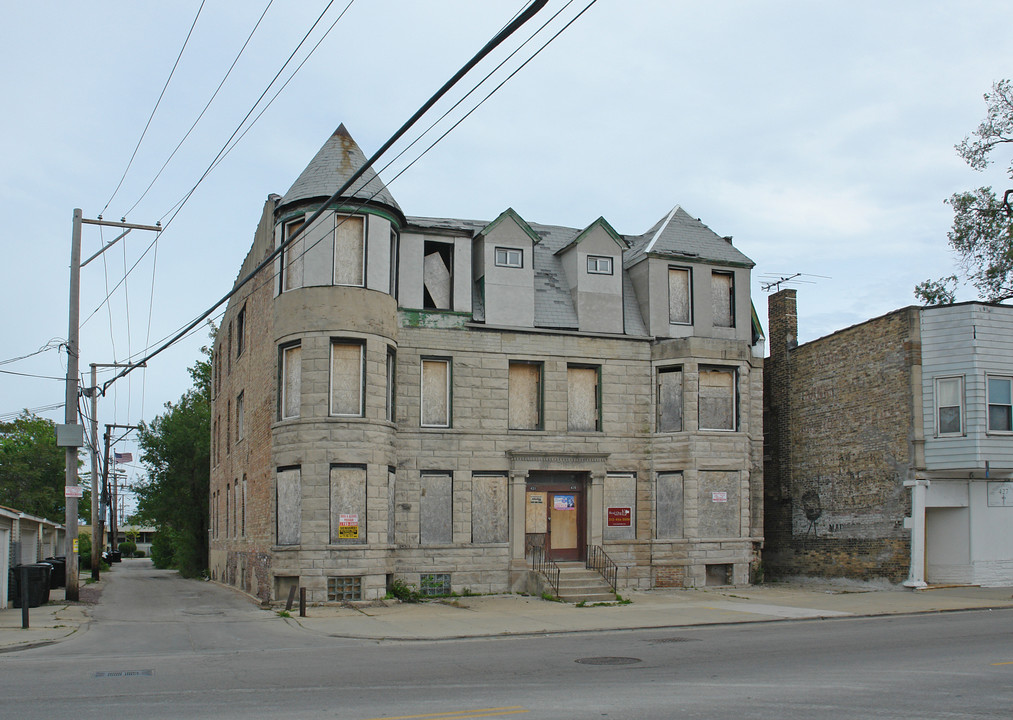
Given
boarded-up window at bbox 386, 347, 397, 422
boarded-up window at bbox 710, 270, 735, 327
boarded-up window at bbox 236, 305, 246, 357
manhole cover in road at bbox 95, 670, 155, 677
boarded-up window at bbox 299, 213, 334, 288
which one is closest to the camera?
manhole cover in road at bbox 95, 670, 155, 677

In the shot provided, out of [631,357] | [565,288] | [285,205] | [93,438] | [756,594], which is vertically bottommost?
[756,594]

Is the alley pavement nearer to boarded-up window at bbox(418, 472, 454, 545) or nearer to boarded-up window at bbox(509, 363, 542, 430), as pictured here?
boarded-up window at bbox(418, 472, 454, 545)

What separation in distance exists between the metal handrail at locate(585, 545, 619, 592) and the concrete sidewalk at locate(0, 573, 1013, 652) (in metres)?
0.55

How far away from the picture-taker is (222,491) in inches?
1318

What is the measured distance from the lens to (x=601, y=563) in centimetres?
2423

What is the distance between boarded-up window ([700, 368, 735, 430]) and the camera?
2530 cm

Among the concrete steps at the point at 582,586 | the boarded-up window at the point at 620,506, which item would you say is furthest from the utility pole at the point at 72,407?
the boarded-up window at the point at 620,506

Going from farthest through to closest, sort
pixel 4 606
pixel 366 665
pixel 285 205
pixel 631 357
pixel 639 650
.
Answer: pixel 631 357 < pixel 285 205 < pixel 4 606 < pixel 639 650 < pixel 366 665

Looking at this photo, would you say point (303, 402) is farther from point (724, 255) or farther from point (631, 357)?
point (724, 255)

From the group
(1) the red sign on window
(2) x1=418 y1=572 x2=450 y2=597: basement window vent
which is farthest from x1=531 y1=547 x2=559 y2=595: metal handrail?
(2) x1=418 y1=572 x2=450 y2=597: basement window vent

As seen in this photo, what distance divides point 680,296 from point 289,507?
12139mm

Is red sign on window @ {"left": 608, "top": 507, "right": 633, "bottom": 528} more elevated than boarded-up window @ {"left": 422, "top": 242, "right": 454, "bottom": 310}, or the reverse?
boarded-up window @ {"left": 422, "top": 242, "right": 454, "bottom": 310}

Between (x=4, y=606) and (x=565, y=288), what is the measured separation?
15887 millimetres

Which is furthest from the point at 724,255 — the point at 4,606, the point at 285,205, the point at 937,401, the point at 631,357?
the point at 4,606
